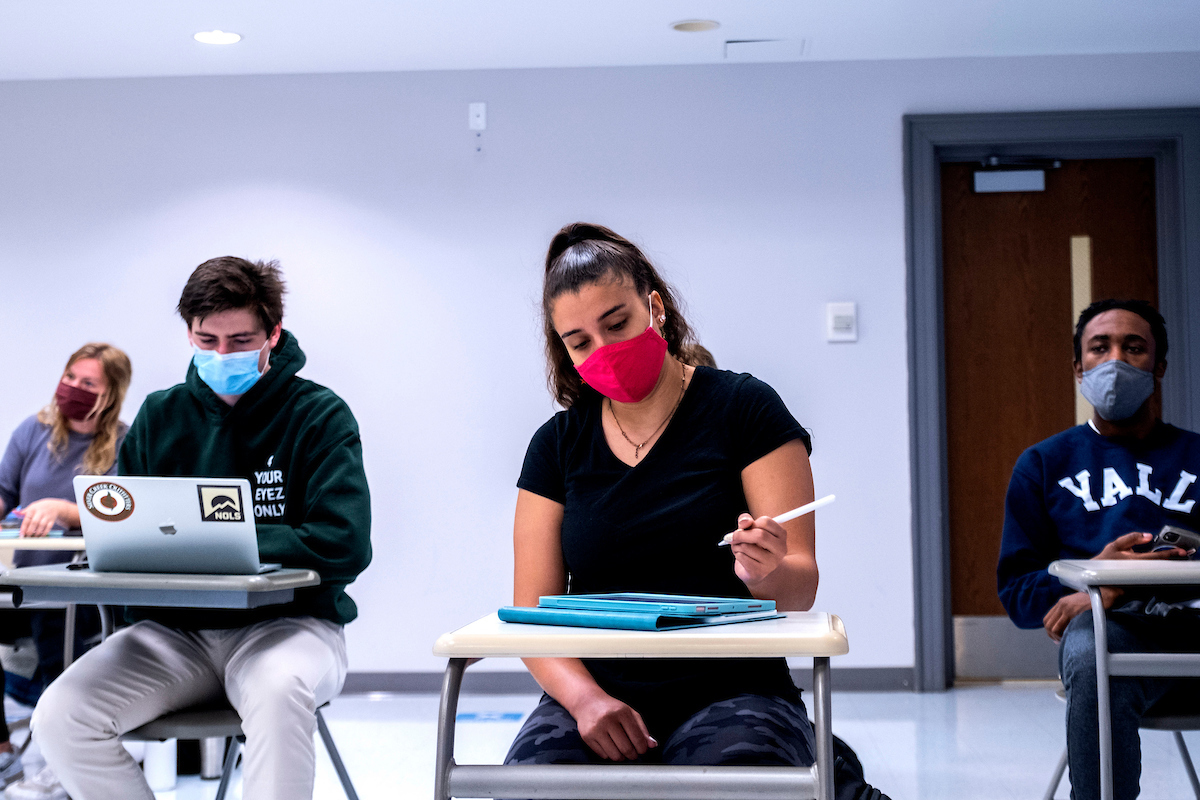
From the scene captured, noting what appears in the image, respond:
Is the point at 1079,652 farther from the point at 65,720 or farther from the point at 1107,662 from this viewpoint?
the point at 65,720

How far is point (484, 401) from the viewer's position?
14.1ft

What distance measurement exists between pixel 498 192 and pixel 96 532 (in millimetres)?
2802

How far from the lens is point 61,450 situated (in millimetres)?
3367

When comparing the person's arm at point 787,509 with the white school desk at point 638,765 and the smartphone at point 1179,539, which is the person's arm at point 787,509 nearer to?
the white school desk at point 638,765

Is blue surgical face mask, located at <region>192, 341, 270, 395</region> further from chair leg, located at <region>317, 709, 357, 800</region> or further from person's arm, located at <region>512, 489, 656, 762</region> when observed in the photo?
person's arm, located at <region>512, 489, 656, 762</region>

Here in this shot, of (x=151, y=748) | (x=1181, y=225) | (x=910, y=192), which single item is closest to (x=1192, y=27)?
(x=1181, y=225)

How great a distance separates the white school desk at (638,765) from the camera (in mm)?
1110

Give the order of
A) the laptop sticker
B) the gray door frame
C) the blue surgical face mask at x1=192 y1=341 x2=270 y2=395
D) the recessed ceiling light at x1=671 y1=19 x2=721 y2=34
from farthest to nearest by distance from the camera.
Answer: the gray door frame, the recessed ceiling light at x1=671 y1=19 x2=721 y2=34, the blue surgical face mask at x1=192 y1=341 x2=270 y2=395, the laptop sticker

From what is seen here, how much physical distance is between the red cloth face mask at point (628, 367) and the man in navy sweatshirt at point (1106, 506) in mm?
1065

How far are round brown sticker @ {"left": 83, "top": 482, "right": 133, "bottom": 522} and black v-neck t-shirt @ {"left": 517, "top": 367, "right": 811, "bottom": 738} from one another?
69 centimetres

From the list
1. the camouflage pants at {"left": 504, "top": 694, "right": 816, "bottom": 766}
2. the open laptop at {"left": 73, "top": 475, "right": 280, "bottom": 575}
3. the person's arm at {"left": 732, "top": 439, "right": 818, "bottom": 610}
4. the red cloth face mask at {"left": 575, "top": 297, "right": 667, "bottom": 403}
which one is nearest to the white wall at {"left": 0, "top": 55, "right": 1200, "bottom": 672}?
the open laptop at {"left": 73, "top": 475, "right": 280, "bottom": 575}

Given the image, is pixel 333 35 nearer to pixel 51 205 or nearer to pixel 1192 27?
pixel 51 205

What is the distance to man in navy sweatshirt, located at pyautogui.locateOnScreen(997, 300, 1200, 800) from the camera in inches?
79.8

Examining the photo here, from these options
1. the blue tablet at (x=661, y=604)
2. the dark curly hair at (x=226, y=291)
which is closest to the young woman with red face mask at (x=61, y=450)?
the dark curly hair at (x=226, y=291)
